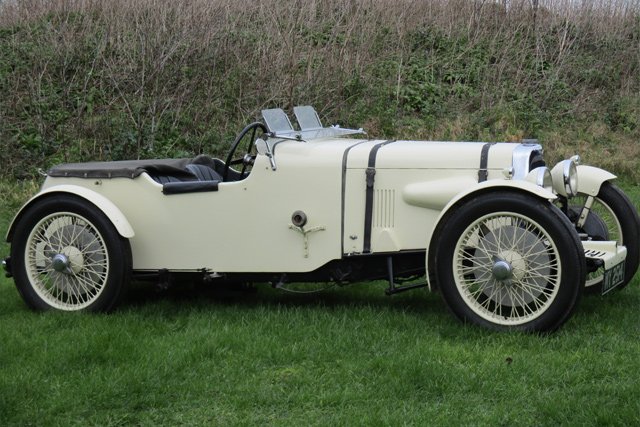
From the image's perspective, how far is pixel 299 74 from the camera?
13.3 m

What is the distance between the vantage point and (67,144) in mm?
12234

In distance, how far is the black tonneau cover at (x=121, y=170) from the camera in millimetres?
6277

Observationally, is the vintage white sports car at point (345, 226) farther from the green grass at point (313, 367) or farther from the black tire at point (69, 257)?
the green grass at point (313, 367)

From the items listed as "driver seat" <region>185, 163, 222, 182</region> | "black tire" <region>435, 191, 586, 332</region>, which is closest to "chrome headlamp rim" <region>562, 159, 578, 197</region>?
"black tire" <region>435, 191, 586, 332</region>

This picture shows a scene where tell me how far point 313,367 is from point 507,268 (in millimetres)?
1256

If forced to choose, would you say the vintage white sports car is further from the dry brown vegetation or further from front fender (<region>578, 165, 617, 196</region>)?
the dry brown vegetation

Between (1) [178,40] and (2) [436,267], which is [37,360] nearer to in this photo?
(2) [436,267]

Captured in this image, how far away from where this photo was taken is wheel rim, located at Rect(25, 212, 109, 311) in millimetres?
6133

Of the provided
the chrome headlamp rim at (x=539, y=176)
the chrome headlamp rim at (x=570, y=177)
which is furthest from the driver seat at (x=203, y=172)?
the chrome headlamp rim at (x=570, y=177)

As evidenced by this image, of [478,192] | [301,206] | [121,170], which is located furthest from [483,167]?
[121,170]

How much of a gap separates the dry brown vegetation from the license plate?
6751 millimetres

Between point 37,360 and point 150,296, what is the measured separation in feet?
5.36

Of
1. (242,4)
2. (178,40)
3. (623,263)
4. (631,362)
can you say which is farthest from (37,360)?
(242,4)

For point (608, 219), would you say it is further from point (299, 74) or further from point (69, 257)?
point (299, 74)
